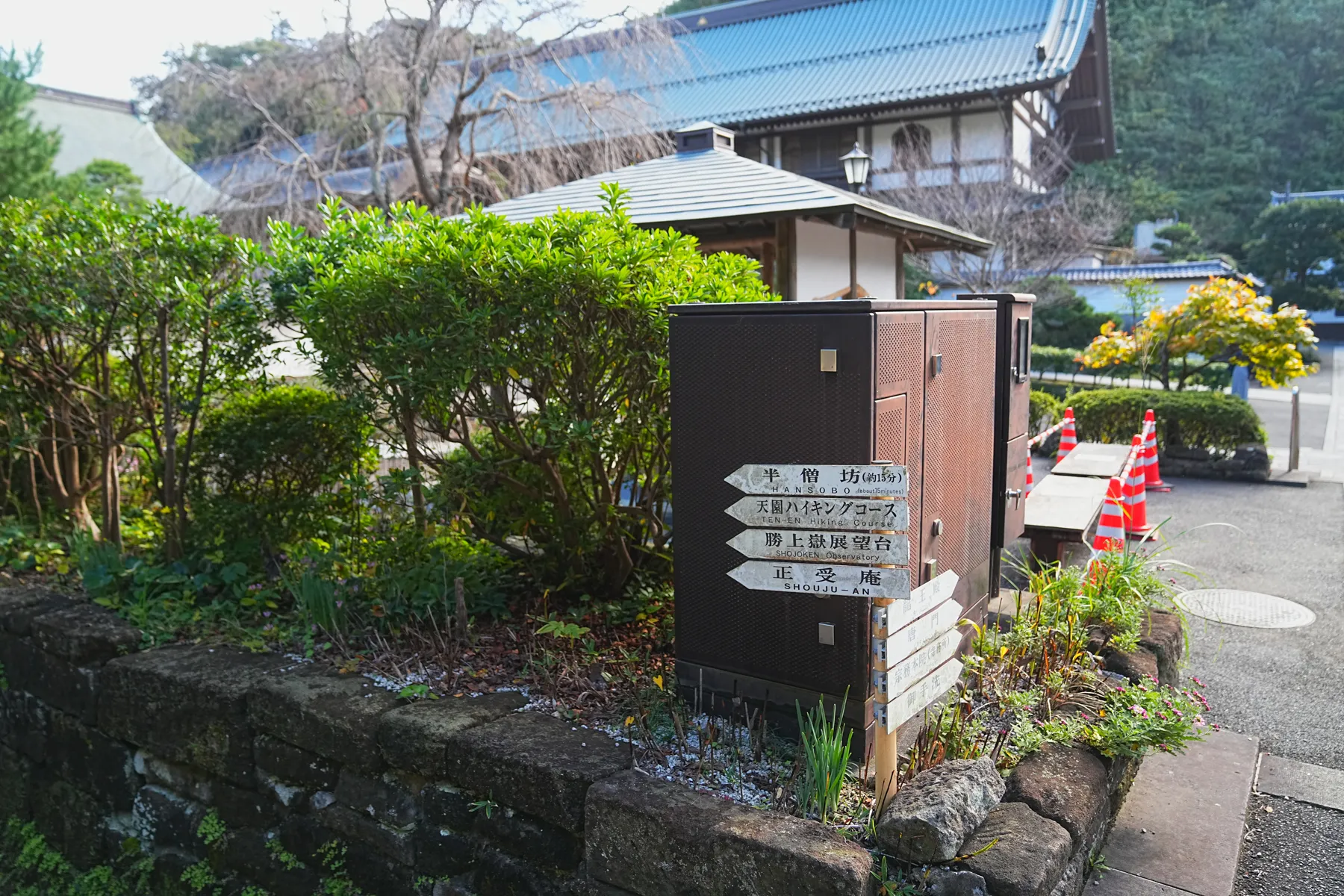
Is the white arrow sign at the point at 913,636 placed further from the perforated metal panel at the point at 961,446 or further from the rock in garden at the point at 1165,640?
the rock in garden at the point at 1165,640

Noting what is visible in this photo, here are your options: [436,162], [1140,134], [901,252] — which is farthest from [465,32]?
[1140,134]

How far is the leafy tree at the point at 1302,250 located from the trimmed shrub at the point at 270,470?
103 feet

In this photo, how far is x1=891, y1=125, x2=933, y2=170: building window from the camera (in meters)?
19.0

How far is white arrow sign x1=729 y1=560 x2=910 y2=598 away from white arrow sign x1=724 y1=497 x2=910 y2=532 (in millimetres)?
110

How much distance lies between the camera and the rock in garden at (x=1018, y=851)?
7.68 feet

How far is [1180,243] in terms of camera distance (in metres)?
28.5

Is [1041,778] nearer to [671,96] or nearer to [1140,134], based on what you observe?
[671,96]

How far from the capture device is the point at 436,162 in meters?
13.5

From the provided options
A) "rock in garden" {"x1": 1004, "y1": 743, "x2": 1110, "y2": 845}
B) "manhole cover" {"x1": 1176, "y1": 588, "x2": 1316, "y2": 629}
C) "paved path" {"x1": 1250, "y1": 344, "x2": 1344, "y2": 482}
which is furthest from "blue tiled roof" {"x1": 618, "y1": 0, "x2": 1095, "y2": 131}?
"rock in garden" {"x1": 1004, "y1": 743, "x2": 1110, "y2": 845}

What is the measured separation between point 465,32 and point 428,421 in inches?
358

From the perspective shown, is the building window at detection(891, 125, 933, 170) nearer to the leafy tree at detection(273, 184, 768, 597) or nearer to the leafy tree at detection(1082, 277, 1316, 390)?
the leafy tree at detection(1082, 277, 1316, 390)

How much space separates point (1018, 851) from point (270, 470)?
4.02 meters

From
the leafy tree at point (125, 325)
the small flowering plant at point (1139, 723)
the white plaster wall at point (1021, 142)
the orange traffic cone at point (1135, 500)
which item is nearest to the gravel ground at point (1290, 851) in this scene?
the small flowering plant at point (1139, 723)

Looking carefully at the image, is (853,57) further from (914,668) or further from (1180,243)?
(914,668)
